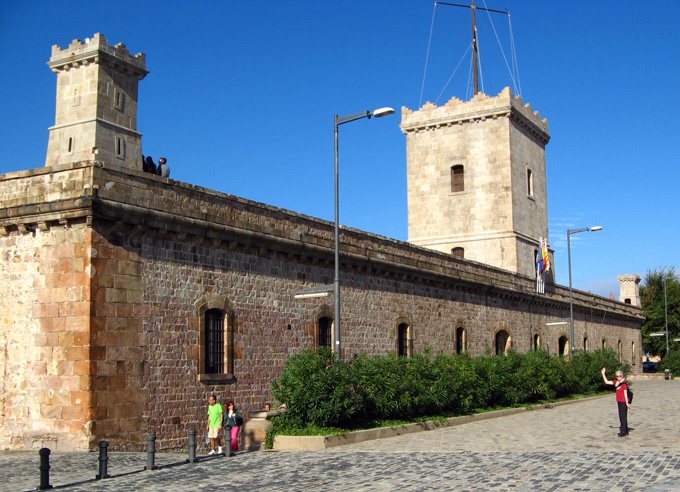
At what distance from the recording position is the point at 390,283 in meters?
23.9

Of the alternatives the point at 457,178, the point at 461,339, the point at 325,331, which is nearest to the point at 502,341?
the point at 461,339

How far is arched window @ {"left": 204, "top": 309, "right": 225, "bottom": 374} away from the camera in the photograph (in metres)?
16.6

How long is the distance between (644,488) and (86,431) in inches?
370

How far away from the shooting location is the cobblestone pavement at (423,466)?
1031cm

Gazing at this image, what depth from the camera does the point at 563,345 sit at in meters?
38.7

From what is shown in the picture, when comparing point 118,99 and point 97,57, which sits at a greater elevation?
point 97,57

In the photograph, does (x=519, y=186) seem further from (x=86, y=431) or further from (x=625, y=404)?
(x=86, y=431)

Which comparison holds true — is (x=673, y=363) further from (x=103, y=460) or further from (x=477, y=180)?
(x=103, y=460)

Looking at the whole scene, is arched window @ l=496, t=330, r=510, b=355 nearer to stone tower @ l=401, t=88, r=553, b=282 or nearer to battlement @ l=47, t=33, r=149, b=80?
stone tower @ l=401, t=88, r=553, b=282

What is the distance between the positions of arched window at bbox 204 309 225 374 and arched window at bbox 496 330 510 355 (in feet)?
54.9

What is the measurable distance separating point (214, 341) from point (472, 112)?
2440 cm

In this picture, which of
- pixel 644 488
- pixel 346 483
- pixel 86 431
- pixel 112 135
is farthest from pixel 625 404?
pixel 112 135

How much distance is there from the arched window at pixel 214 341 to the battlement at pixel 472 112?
23.7 meters

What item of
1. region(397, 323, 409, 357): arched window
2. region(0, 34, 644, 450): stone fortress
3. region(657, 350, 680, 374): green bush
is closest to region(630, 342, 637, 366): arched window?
region(657, 350, 680, 374): green bush
